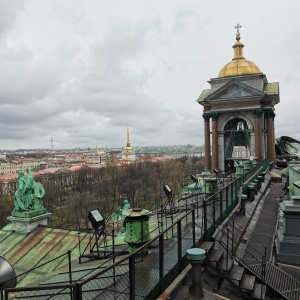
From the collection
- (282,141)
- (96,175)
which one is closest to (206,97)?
(282,141)

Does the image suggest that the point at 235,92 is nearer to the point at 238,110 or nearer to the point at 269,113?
the point at 238,110

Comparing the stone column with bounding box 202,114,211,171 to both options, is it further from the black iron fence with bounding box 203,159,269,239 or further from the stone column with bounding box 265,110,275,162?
the black iron fence with bounding box 203,159,269,239

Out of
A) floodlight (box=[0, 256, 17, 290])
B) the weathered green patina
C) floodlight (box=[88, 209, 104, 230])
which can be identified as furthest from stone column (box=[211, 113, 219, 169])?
floodlight (box=[0, 256, 17, 290])

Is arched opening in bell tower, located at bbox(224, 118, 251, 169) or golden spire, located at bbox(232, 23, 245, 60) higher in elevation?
golden spire, located at bbox(232, 23, 245, 60)

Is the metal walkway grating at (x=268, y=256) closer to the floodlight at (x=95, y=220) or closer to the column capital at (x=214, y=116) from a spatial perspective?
the floodlight at (x=95, y=220)

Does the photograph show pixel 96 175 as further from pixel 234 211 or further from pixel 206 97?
pixel 234 211

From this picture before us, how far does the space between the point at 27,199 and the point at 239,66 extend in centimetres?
2493

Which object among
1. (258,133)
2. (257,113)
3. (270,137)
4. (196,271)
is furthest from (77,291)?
(270,137)

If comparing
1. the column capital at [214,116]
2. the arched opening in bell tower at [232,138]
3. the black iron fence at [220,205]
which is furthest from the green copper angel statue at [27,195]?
the arched opening in bell tower at [232,138]

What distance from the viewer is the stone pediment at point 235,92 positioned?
2952 cm

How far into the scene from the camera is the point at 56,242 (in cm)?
1420

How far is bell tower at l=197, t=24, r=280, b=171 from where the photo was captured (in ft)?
98.4

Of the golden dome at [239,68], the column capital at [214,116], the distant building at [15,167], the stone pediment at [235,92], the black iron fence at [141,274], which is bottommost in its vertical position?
the distant building at [15,167]

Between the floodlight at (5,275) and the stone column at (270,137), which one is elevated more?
the stone column at (270,137)
